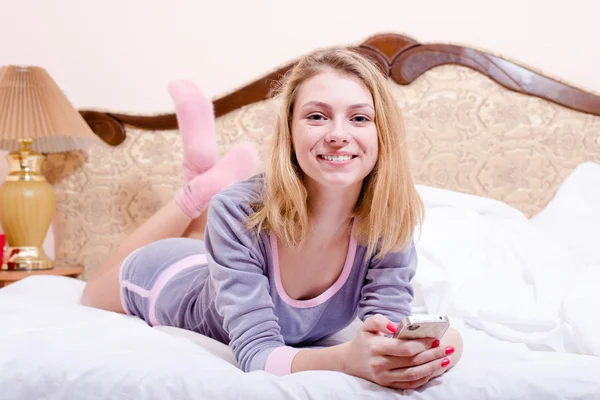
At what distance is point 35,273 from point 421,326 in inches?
62.1

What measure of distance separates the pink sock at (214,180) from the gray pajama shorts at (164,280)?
266 mm

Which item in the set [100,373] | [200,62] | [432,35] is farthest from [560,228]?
[100,373]

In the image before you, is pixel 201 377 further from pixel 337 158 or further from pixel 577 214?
pixel 577 214

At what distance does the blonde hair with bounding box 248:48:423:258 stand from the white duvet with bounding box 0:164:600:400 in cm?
24

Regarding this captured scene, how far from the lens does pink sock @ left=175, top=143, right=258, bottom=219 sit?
1812 mm

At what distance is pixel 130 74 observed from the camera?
2.33m

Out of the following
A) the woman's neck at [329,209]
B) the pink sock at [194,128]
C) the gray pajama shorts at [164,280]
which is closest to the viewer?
the woman's neck at [329,209]

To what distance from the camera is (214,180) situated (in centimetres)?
181

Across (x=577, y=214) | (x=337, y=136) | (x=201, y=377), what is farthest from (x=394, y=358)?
(x=577, y=214)

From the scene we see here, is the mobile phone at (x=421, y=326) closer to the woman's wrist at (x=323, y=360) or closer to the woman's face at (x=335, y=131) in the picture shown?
the woman's wrist at (x=323, y=360)

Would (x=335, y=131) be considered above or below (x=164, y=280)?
above

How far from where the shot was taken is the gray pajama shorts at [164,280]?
4.24ft

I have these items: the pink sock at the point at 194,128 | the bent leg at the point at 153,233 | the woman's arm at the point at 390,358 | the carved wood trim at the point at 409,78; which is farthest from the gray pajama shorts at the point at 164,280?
the carved wood trim at the point at 409,78

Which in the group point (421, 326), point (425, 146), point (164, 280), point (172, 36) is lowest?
point (164, 280)
